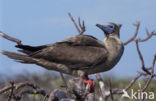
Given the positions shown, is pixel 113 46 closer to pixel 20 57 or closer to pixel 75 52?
pixel 75 52

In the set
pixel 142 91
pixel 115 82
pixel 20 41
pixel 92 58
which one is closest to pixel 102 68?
pixel 92 58

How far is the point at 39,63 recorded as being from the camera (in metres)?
5.74

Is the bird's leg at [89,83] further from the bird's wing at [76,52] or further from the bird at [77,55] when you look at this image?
the bird's wing at [76,52]

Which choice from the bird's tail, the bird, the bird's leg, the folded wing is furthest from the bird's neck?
the bird's tail

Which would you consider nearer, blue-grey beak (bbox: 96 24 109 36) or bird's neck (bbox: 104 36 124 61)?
bird's neck (bbox: 104 36 124 61)

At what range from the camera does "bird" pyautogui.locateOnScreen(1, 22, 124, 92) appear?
5586 mm

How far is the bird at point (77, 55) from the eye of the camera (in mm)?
5586

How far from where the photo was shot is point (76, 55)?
19.0 feet

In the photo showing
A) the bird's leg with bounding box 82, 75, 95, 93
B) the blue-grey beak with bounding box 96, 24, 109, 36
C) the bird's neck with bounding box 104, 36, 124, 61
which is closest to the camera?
the bird's leg with bounding box 82, 75, 95, 93

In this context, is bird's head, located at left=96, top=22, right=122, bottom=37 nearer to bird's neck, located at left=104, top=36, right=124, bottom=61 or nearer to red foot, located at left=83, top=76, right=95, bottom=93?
bird's neck, located at left=104, top=36, right=124, bottom=61

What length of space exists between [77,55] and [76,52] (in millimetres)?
58

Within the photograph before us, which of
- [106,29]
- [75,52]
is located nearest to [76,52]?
[75,52]

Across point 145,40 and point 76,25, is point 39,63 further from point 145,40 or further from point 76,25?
point 145,40

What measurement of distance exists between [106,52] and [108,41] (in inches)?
14.5
